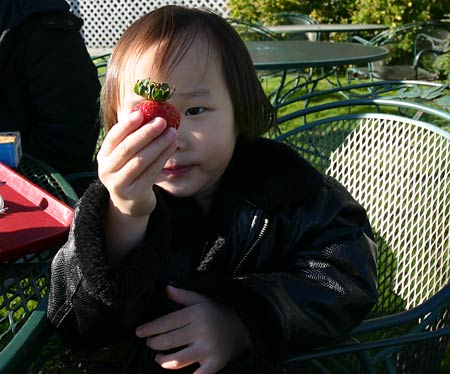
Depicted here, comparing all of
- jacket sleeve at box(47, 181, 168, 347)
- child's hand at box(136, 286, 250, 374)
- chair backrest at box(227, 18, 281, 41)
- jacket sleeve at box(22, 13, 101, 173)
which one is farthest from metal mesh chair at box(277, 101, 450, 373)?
chair backrest at box(227, 18, 281, 41)

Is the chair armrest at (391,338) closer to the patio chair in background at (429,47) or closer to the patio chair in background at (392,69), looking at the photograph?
the patio chair in background at (392,69)

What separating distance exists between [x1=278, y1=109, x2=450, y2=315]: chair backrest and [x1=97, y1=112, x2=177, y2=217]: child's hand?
0.93m

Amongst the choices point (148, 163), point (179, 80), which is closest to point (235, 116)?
point (179, 80)

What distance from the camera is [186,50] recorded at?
1.28 m

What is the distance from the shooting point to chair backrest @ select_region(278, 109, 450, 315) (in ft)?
5.34

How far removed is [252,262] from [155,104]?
0.48 m

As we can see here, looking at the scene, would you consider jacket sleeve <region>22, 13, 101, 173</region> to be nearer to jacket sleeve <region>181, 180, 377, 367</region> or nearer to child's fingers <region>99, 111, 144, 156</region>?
jacket sleeve <region>181, 180, 377, 367</region>

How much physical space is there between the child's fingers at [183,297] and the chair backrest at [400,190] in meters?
0.71

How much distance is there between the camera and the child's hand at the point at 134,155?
913 millimetres

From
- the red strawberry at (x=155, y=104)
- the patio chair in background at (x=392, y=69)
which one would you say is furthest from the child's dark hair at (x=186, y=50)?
the patio chair in background at (x=392, y=69)

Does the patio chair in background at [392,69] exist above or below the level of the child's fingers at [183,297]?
below

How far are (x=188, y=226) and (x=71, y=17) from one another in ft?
3.73

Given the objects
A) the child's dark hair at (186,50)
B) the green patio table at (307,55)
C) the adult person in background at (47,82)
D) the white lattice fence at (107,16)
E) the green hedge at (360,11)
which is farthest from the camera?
the white lattice fence at (107,16)

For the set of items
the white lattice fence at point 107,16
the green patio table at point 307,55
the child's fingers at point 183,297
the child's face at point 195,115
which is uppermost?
the child's face at point 195,115
